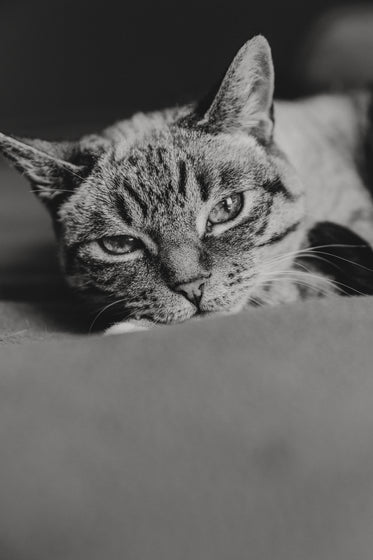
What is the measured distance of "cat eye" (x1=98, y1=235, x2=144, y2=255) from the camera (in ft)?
4.48

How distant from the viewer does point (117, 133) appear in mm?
1611

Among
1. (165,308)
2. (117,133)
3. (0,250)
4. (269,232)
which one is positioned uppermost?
(117,133)

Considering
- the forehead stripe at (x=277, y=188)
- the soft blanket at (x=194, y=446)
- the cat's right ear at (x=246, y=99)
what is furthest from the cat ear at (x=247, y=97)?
the soft blanket at (x=194, y=446)

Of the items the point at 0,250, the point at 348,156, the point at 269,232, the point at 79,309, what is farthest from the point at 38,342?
the point at 348,156

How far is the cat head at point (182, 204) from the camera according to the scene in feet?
4.22

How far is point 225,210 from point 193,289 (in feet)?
0.75

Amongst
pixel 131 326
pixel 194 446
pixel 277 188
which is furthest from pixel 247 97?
pixel 194 446

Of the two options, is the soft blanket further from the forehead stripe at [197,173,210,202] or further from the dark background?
the dark background

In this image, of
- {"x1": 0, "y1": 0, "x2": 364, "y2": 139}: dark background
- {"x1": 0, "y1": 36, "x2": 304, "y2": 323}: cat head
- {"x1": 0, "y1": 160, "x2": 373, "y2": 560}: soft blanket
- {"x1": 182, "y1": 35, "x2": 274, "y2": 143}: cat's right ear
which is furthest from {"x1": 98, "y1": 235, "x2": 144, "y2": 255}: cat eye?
{"x1": 0, "y1": 0, "x2": 364, "y2": 139}: dark background

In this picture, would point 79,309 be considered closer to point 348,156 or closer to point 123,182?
point 123,182

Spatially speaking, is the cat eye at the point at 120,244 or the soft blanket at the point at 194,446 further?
the cat eye at the point at 120,244

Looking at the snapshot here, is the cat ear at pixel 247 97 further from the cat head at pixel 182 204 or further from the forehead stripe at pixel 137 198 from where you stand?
the forehead stripe at pixel 137 198

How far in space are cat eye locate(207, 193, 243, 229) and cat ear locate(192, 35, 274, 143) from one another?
0.69 ft

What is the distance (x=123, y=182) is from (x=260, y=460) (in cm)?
82
